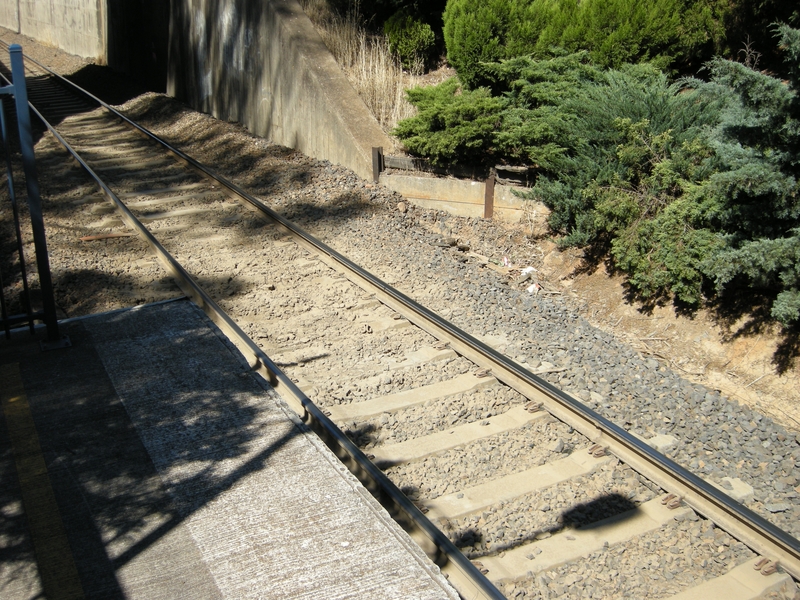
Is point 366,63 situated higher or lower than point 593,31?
lower

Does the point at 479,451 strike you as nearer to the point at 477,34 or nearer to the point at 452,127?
the point at 452,127

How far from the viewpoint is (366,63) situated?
44.9 feet

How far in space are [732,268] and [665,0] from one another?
6.86m

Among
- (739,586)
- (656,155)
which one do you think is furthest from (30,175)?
(656,155)

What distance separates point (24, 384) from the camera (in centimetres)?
501

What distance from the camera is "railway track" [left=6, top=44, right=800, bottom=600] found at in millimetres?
4047

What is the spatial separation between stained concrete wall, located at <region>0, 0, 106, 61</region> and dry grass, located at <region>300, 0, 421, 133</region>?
15.7 metres

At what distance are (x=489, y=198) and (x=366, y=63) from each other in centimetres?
483

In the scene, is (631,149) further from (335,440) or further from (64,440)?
(64,440)

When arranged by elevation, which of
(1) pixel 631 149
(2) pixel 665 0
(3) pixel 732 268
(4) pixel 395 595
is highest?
(2) pixel 665 0

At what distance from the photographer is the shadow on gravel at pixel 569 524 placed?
4.25 meters

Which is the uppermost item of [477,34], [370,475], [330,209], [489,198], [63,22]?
[63,22]

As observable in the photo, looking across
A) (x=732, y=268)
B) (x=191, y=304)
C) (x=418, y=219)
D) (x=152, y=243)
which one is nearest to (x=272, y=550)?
(x=191, y=304)

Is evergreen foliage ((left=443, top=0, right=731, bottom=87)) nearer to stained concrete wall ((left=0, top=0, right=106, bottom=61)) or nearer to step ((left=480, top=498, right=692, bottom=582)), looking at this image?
step ((left=480, top=498, right=692, bottom=582))
